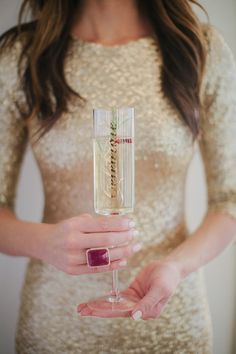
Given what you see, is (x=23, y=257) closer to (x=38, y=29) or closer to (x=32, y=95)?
(x=32, y=95)

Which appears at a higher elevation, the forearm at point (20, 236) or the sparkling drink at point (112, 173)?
the sparkling drink at point (112, 173)

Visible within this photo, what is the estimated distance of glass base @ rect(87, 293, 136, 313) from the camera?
3.49 ft

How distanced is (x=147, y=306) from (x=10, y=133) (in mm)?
525

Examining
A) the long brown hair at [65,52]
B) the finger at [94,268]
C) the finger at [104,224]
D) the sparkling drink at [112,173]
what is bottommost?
the finger at [94,268]

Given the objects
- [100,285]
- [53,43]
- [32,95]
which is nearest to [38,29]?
[53,43]

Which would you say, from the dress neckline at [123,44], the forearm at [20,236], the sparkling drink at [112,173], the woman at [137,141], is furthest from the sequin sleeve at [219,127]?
the forearm at [20,236]

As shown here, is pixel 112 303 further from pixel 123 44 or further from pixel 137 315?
pixel 123 44

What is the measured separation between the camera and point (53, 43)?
1233mm

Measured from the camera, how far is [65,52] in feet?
4.05

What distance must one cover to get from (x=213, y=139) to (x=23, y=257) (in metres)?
0.54

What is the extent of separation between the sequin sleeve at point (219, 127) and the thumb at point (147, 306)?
10.4 inches

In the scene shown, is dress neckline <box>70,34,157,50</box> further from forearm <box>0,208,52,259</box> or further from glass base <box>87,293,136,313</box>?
glass base <box>87,293,136,313</box>

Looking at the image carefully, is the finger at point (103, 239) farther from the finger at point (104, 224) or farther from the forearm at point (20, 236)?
the forearm at point (20, 236)

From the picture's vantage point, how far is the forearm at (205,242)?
1182mm
